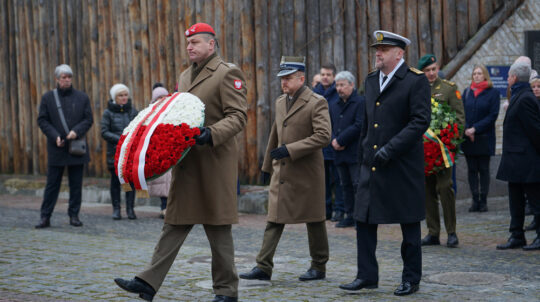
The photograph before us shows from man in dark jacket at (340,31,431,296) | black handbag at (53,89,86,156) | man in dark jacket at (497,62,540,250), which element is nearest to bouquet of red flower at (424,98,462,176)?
man in dark jacket at (497,62,540,250)

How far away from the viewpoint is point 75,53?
14.8 metres

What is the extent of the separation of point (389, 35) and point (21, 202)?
972 centimetres

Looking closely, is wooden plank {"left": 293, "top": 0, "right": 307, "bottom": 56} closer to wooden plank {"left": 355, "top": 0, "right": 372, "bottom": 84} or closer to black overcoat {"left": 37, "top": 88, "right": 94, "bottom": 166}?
wooden plank {"left": 355, "top": 0, "right": 372, "bottom": 84}

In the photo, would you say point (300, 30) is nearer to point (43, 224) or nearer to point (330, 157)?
point (330, 157)

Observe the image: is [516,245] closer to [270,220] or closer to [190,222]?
[270,220]

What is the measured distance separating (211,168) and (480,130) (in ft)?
20.6

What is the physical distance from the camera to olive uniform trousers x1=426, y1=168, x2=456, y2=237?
26.6 feet

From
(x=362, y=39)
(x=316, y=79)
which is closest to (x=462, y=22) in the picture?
(x=362, y=39)

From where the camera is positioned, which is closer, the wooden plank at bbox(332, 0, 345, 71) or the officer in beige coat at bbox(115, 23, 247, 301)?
the officer in beige coat at bbox(115, 23, 247, 301)

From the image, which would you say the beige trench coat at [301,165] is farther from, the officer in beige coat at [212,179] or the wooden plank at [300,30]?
the wooden plank at [300,30]

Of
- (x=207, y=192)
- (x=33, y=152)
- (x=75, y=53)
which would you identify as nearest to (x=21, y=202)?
(x=33, y=152)

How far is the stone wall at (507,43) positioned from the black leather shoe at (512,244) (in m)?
3.91

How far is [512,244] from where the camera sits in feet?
25.7

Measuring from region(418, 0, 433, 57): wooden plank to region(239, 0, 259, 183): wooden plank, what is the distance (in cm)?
258
